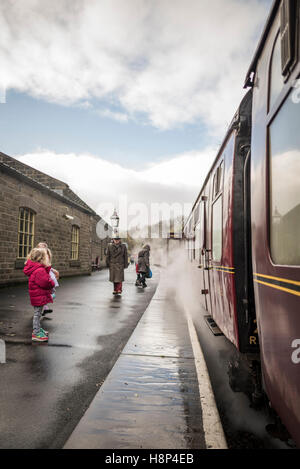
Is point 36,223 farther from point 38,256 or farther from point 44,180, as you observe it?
point 38,256

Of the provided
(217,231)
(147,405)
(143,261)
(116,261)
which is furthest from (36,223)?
(147,405)

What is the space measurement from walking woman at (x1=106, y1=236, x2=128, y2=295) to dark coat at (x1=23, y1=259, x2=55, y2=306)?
5389mm

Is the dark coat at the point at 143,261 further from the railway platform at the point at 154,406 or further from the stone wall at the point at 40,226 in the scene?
the railway platform at the point at 154,406

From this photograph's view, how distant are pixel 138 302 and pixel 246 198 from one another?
6452 millimetres

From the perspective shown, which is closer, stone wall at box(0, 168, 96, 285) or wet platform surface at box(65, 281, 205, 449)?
wet platform surface at box(65, 281, 205, 449)

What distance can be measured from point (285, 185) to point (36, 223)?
1361 cm

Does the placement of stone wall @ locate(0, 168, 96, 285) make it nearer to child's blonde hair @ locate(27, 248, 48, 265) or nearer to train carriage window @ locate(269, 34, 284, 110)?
child's blonde hair @ locate(27, 248, 48, 265)

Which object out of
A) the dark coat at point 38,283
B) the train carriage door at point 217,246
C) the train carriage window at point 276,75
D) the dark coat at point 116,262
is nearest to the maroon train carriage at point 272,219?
the train carriage window at point 276,75

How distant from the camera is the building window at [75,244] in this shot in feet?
63.7

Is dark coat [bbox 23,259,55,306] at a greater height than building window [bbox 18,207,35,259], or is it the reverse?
building window [bbox 18,207,35,259]

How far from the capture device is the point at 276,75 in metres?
2.22

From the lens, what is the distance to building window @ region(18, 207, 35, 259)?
42.9ft

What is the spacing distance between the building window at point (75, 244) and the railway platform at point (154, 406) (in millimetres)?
15455

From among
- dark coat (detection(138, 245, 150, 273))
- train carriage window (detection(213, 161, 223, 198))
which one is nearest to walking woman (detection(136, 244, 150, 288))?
dark coat (detection(138, 245, 150, 273))
